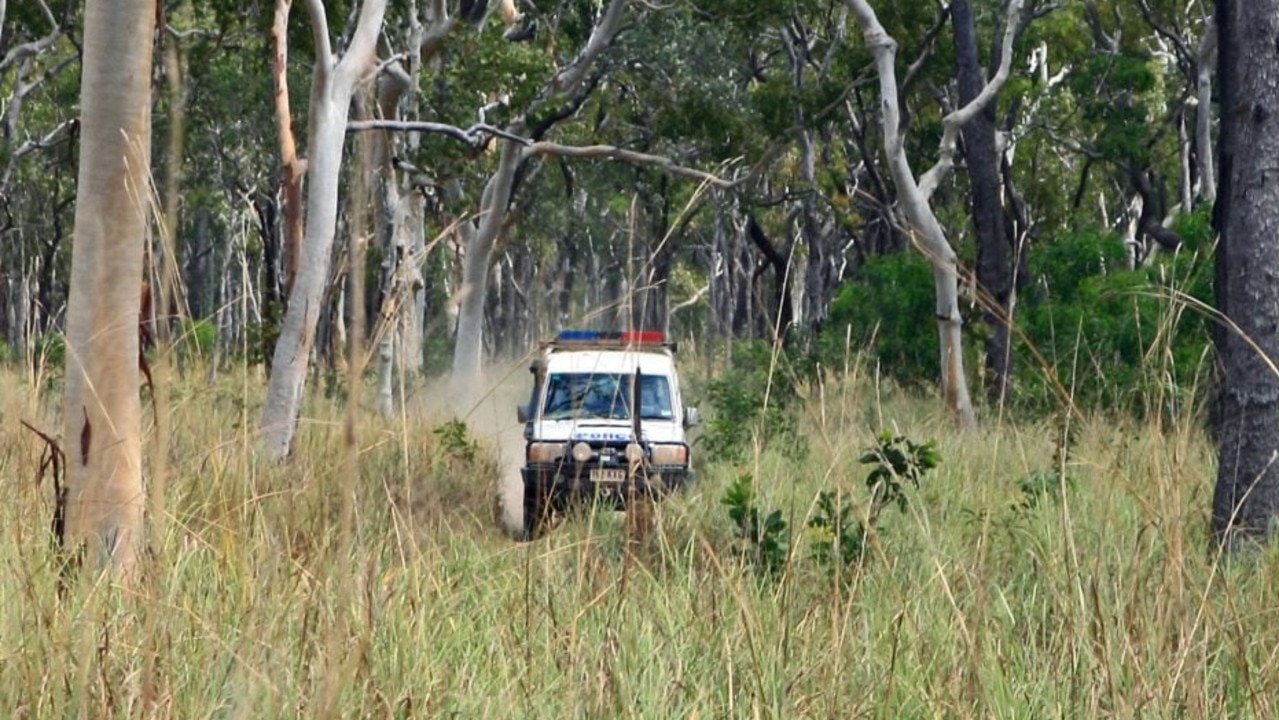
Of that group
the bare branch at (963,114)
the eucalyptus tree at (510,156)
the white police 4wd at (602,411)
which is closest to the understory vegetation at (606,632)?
the white police 4wd at (602,411)

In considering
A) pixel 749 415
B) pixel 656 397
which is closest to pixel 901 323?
pixel 749 415

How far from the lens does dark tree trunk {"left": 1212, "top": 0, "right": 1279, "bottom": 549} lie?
7121 mm

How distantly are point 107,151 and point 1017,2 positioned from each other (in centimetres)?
1335

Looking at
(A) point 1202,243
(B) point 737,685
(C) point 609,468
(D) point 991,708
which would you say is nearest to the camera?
(D) point 991,708

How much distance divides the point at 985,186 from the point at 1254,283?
38.0 ft

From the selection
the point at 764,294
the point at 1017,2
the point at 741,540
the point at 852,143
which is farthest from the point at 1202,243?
the point at 764,294

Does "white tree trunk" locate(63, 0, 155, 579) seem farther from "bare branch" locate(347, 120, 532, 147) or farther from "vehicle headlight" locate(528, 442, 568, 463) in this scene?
"bare branch" locate(347, 120, 532, 147)

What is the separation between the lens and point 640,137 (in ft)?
85.1

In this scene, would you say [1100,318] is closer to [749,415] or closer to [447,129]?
[749,415]

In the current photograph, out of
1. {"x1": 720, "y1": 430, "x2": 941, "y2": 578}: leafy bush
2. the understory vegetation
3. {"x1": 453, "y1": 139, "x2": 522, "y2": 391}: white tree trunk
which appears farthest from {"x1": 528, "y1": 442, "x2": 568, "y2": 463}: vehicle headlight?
{"x1": 453, "y1": 139, "x2": 522, "y2": 391}: white tree trunk

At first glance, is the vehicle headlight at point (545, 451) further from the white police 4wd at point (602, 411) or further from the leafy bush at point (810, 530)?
the leafy bush at point (810, 530)

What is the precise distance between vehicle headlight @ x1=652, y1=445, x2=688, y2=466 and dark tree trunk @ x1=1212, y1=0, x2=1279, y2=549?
523cm

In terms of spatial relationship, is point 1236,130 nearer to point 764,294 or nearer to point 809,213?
point 809,213

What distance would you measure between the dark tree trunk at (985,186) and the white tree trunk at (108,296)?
44.5ft
